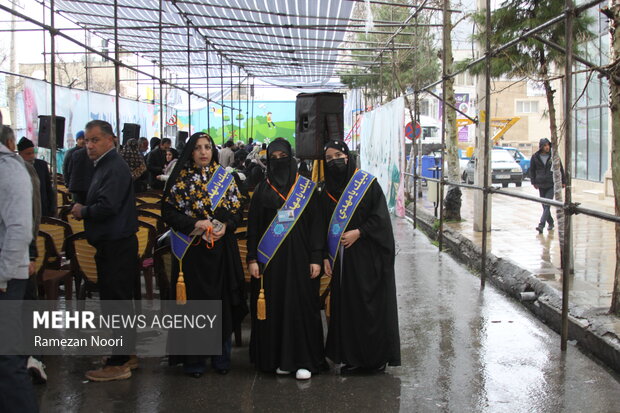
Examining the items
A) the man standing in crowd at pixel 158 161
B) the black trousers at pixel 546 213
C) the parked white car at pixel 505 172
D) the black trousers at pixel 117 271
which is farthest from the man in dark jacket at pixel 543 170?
the parked white car at pixel 505 172

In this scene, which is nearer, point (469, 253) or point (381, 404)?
point (381, 404)

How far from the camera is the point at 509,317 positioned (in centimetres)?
692

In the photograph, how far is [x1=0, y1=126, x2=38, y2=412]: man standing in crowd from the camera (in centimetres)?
348

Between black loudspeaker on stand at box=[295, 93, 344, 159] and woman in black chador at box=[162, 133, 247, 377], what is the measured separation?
1297mm

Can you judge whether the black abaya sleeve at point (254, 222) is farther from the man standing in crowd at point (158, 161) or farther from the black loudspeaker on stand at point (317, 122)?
the man standing in crowd at point (158, 161)

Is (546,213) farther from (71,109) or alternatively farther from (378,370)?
(71,109)

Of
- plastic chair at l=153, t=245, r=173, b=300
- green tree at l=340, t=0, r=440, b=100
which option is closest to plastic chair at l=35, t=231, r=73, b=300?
plastic chair at l=153, t=245, r=173, b=300

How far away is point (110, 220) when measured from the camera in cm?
488

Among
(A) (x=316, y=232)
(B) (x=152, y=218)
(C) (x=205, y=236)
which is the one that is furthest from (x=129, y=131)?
(A) (x=316, y=232)

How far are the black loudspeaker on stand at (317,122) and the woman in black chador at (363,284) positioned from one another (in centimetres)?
100

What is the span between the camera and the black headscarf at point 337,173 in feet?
17.1

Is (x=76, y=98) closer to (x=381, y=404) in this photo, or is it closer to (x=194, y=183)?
(x=194, y=183)

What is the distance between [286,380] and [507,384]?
1.60m

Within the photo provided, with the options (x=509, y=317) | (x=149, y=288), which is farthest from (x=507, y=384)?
(x=149, y=288)
